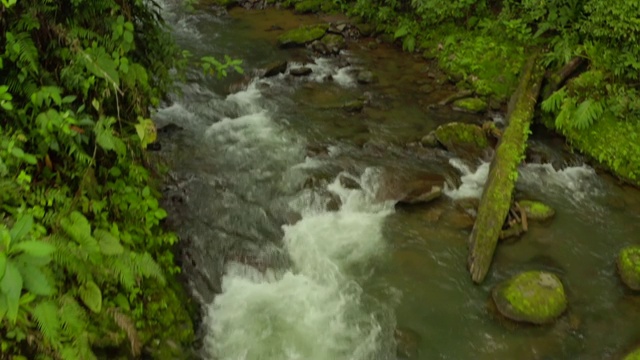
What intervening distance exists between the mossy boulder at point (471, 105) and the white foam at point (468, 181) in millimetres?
2373

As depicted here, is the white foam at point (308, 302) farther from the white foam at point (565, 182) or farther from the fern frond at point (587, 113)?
the fern frond at point (587, 113)

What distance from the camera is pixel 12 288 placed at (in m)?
2.76

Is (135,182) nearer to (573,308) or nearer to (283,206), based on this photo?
(283,206)

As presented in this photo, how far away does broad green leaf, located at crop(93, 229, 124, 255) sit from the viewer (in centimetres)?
425

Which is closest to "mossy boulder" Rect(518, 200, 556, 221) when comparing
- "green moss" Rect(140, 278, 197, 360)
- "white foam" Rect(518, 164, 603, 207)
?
"white foam" Rect(518, 164, 603, 207)

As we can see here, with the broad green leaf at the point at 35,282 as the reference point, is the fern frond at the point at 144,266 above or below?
below

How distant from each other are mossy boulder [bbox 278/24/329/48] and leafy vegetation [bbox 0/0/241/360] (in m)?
9.93

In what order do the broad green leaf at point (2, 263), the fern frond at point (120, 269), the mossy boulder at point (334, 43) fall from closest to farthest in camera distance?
the broad green leaf at point (2, 263), the fern frond at point (120, 269), the mossy boulder at point (334, 43)

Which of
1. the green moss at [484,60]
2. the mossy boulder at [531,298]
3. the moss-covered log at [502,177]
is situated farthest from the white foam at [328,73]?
the mossy boulder at [531,298]

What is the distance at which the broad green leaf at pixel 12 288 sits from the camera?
2748 millimetres

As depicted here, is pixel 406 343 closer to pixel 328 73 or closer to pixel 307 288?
pixel 307 288

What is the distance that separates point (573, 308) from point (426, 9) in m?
11.1

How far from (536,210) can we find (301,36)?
34.6 ft

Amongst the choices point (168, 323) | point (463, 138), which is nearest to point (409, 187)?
point (463, 138)
